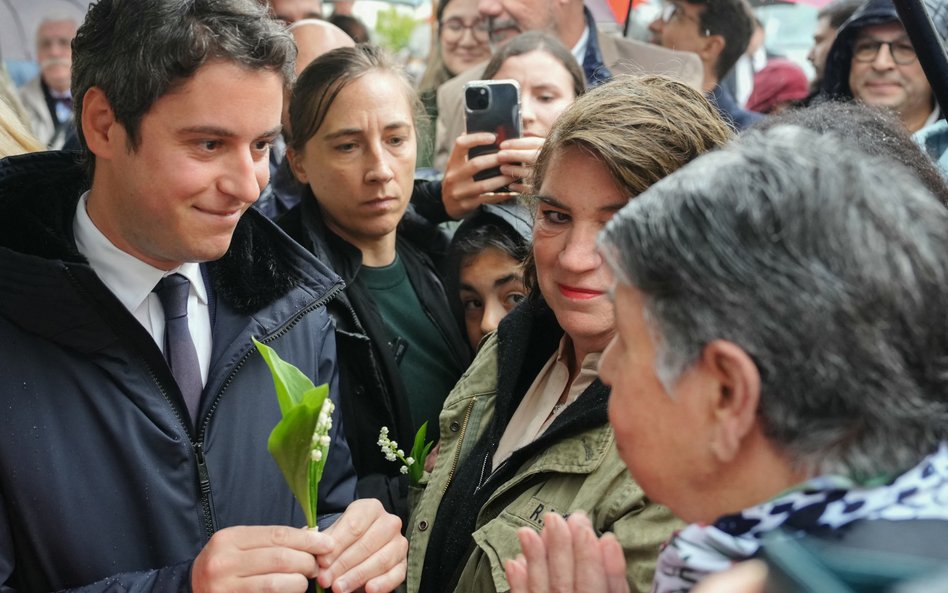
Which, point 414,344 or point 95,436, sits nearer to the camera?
point 95,436

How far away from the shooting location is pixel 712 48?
15.7 ft

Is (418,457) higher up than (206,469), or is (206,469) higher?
(206,469)

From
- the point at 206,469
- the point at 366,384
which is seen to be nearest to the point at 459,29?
the point at 366,384

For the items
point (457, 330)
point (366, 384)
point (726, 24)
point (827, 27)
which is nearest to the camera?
point (366, 384)

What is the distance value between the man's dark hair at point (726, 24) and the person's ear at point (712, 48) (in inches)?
0.6

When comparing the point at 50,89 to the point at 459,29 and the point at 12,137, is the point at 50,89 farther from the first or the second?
the point at 12,137

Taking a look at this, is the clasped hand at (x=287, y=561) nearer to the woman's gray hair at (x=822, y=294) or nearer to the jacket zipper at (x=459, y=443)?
the jacket zipper at (x=459, y=443)

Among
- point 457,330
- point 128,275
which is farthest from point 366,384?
point 128,275

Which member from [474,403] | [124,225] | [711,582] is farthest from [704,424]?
[124,225]

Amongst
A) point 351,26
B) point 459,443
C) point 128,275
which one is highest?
point 351,26


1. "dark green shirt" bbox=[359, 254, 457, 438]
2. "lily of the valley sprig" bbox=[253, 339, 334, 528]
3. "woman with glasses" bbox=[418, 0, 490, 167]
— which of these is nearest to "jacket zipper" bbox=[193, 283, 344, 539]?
"lily of the valley sprig" bbox=[253, 339, 334, 528]

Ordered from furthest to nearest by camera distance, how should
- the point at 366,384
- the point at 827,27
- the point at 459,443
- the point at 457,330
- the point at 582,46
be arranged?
1. the point at 827,27
2. the point at 582,46
3. the point at 457,330
4. the point at 366,384
5. the point at 459,443

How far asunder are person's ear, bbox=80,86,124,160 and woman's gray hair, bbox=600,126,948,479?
4.49 ft

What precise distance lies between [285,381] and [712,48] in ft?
12.1
